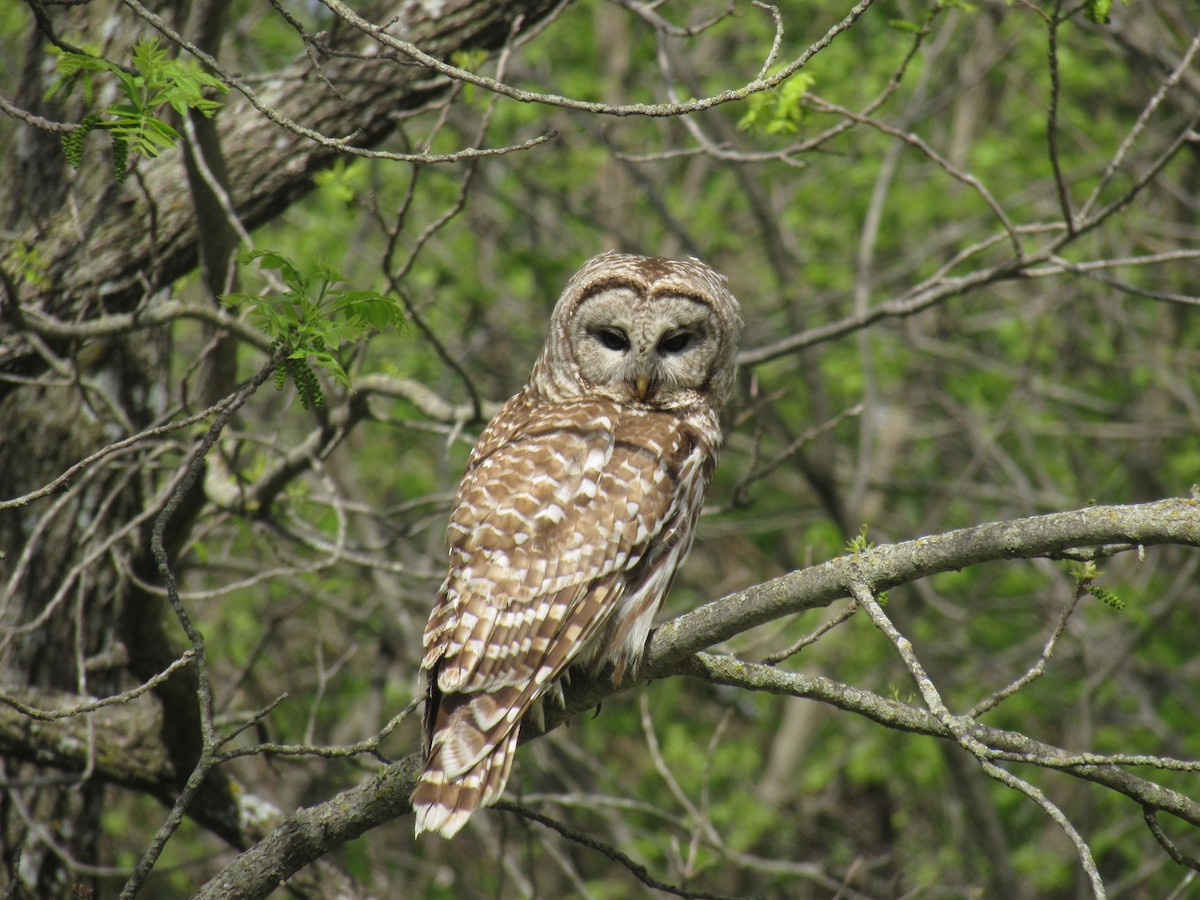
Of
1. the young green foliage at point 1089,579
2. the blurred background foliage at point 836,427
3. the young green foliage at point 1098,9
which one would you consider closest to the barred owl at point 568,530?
the young green foliage at point 1089,579

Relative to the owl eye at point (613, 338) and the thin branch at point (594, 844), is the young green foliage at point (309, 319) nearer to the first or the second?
the thin branch at point (594, 844)

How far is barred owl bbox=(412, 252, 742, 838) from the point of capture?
3.50 m

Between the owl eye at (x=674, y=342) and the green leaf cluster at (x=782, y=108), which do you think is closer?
the green leaf cluster at (x=782, y=108)

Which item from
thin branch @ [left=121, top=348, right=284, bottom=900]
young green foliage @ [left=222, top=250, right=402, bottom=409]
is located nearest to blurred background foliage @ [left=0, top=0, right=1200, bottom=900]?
young green foliage @ [left=222, top=250, right=402, bottom=409]

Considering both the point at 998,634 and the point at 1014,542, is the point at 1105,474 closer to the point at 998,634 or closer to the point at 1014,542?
the point at 998,634

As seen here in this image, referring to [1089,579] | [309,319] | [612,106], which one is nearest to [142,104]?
[309,319]

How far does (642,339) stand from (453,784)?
201 cm

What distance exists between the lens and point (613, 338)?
4.77 m

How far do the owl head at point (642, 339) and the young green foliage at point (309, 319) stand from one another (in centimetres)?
151

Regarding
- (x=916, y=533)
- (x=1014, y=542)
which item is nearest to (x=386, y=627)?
(x=916, y=533)

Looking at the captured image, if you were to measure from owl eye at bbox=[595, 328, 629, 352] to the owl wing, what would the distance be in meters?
0.53

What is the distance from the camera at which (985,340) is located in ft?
40.2

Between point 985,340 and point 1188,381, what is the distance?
7.67ft

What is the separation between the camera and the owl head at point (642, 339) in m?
4.61
